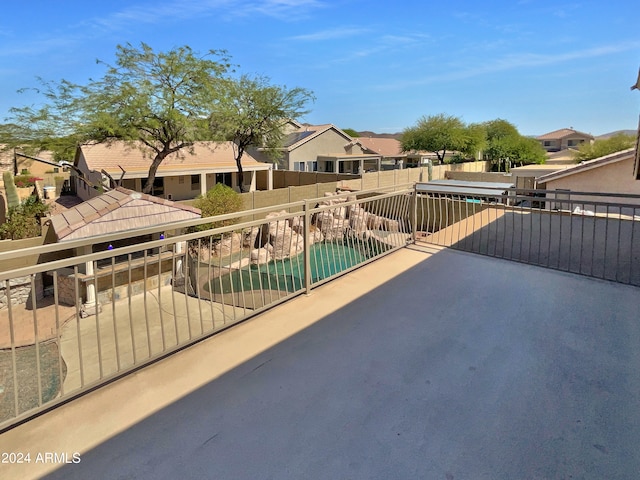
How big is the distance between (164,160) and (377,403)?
22709 mm

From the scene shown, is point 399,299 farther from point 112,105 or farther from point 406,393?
point 112,105

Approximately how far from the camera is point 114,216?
392 inches

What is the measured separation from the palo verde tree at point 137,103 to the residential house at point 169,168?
1704 mm

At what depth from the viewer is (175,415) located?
202 centimetres

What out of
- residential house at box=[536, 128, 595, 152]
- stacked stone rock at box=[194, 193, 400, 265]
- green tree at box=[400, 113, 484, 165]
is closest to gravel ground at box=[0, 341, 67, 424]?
stacked stone rock at box=[194, 193, 400, 265]

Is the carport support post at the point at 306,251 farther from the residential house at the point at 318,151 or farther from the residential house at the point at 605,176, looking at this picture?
the residential house at the point at 318,151

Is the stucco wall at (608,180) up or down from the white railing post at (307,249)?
up

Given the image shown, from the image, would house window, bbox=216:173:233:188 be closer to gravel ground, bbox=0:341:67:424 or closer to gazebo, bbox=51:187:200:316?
gazebo, bbox=51:187:200:316

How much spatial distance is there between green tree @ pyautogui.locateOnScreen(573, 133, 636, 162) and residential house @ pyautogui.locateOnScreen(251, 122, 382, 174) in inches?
734

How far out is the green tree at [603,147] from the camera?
31.9 meters

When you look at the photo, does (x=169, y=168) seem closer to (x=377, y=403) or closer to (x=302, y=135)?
(x=302, y=135)

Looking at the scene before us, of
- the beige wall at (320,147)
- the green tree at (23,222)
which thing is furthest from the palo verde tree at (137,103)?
the beige wall at (320,147)

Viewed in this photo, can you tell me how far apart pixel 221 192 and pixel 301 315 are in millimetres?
14023

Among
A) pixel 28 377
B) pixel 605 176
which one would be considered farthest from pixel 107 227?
pixel 605 176
